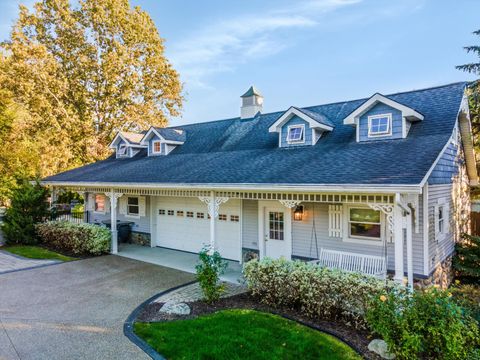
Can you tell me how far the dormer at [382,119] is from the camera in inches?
367

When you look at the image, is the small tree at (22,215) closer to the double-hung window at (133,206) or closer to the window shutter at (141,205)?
the double-hung window at (133,206)

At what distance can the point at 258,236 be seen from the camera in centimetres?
1085

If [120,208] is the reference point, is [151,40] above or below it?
above

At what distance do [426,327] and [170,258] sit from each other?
9235mm

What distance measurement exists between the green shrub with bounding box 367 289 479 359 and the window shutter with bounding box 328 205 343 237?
3.74 metres

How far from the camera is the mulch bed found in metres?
5.78

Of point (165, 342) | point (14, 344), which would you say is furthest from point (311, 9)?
point (14, 344)

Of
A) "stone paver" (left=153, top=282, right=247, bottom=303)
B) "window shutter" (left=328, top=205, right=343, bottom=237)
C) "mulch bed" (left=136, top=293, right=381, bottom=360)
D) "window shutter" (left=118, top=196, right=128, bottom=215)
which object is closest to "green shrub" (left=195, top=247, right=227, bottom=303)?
"mulch bed" (left=136, top=293, right=381, bottom=360)

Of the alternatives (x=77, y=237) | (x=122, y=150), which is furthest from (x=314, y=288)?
(x=122, y=150)

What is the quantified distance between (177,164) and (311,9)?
8.10 m

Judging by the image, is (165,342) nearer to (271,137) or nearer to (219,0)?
(271,137)

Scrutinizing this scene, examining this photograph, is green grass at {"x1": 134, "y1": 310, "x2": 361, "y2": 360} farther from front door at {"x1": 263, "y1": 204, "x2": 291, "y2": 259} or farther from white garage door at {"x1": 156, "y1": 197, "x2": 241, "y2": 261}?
white garage door at {"x1": 156, "y1": 197, "x2": 241, "y2": 261}

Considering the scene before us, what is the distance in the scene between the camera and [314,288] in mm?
6805

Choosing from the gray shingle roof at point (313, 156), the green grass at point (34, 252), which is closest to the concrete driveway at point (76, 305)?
the green grass at point (34, 252)
